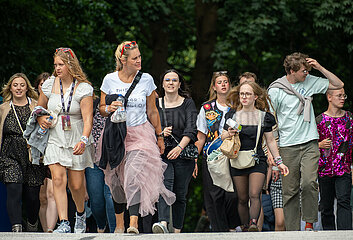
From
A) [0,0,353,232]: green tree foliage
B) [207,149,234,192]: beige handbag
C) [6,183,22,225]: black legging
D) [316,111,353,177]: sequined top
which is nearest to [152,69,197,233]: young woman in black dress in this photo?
[207,149,234,192]: beige handbag

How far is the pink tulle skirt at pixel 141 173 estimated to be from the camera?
8.36m

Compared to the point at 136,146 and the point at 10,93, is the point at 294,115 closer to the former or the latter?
the point at 136,146

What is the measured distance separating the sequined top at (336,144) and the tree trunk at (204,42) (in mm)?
8829

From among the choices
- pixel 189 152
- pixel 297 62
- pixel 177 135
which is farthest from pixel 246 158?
pixel 297 62

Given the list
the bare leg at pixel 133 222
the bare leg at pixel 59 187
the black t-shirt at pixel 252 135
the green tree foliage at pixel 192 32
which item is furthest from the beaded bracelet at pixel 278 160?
the green tree foliage at pixel 192 32

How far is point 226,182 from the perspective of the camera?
9.64m

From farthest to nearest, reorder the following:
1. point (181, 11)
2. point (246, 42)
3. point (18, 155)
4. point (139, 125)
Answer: point (181, 11)
point (246, 42)
point (18, 155)
point (139, 125)

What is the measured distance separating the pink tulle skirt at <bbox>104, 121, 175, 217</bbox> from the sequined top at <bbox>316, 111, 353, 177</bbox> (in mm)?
2421

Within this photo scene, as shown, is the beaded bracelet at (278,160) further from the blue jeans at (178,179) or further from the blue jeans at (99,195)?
the blue jeans at (99,195)

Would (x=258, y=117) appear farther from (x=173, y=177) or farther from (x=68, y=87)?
(x=68, y=87)

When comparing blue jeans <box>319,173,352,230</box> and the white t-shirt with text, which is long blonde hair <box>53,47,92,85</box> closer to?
the white t-shirt with text

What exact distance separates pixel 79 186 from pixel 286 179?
260cm

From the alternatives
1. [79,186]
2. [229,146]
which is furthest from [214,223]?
[79,186]

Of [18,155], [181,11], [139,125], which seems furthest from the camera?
[181,11]
